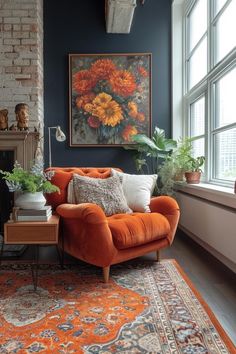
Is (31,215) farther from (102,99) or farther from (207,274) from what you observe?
(102,99)

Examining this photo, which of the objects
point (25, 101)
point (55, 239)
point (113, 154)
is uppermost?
point (25, 101)

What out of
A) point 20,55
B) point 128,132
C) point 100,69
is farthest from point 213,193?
point 20,55

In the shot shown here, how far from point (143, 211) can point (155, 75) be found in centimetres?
230

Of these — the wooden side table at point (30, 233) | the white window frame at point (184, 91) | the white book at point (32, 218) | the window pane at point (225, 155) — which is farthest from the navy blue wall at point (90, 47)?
the wooden side table at point (30, 233)

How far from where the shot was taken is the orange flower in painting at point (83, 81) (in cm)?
447

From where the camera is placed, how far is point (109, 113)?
14.7ft

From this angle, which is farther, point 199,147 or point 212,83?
point 199,147

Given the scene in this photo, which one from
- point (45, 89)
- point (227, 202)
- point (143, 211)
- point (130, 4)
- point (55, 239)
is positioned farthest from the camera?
point (45, 89)

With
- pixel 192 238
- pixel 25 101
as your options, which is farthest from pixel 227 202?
pixel 25 101

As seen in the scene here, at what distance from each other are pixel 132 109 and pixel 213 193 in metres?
2.02

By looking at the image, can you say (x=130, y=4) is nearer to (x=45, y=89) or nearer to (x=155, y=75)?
(x=155, y=75)

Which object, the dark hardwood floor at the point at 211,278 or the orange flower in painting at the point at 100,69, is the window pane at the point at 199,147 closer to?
the dark hardwood floor at the point at 211,278

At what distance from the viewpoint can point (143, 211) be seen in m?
3.10

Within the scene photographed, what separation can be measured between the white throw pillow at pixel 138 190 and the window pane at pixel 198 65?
5.28 ft
